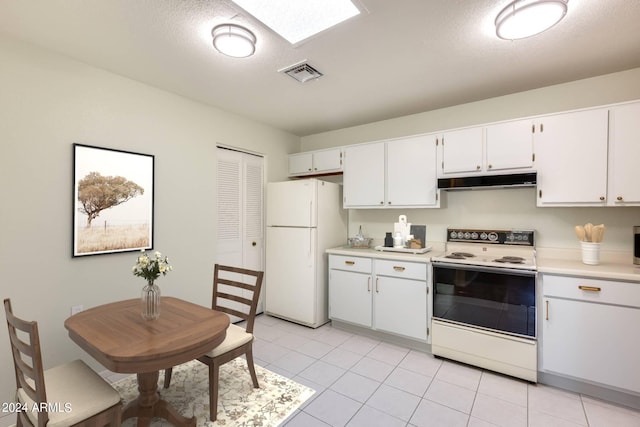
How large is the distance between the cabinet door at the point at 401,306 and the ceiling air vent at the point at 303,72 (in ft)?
6.87

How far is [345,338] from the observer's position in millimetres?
3227

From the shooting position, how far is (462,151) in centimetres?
289

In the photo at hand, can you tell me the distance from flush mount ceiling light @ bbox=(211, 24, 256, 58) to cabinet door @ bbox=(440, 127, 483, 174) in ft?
→ 6.75

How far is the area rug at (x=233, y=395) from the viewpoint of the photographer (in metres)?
1.94

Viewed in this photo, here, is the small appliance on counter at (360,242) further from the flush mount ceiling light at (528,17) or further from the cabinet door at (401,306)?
the flush mount ceiling light at (528,17)

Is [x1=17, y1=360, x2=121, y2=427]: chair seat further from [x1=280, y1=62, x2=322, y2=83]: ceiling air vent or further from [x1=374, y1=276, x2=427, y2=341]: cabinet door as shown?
[x1=280, y1=62, x2=322, y2=83]: ceiling air vent

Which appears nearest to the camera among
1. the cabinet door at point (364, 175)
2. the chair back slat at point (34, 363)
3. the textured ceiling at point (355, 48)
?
the chair back slat at point (34, 363)

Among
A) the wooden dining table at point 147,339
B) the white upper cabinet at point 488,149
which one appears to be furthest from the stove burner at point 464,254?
the wooden dining table at point 147,339

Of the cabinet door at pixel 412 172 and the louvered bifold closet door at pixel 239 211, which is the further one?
the louvered bifold closet door at pixel 239 211

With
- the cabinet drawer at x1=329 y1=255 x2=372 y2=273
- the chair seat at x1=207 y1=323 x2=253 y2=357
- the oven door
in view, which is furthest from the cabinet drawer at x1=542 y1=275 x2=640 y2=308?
the chair seat at x1=207 y1=323 x2=253 y2=357

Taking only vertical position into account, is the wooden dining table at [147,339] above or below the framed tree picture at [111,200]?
below

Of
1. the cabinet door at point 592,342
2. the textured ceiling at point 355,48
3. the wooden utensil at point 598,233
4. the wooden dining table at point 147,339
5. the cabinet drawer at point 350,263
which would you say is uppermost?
the textured ceiling at point 355,48

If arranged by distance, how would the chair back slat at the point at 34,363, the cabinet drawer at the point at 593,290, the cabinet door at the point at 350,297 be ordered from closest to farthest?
1. the chair back slat at the point at 34,363
2. the cabinet drawer at the point at 593,290
3. the cabinet door at the point at 350,297

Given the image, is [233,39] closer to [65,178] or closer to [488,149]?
[65,178]
